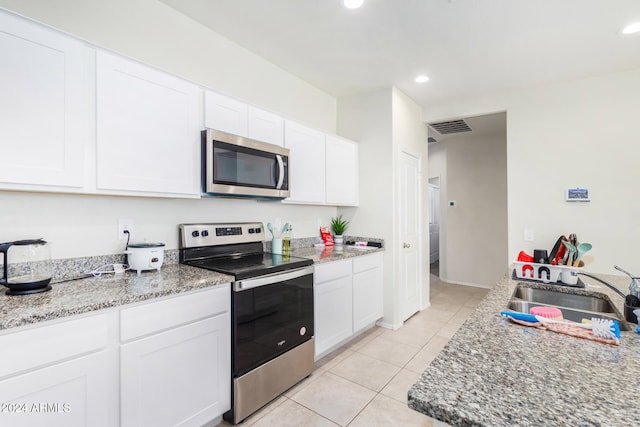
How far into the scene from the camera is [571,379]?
798 mm

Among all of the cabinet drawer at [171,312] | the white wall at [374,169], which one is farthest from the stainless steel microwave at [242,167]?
the white wall at [374,169]

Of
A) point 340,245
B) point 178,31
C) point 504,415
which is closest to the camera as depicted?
point 504,415

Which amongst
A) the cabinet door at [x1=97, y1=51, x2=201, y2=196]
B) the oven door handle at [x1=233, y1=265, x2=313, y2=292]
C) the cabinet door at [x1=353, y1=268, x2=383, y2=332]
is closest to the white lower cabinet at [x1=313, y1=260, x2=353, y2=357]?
the cabinet door at [x1=353, y1=268, x2=383, y2=332]

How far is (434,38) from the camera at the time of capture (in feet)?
8.08

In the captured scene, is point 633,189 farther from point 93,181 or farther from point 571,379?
point 93,181

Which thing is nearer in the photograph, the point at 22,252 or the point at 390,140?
the point at 22,252

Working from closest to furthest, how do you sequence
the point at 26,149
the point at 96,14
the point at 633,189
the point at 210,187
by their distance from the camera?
the point at 26,149, the point at 96,14, the point at 210,187, the point at 633,189

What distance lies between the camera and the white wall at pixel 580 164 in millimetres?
2859

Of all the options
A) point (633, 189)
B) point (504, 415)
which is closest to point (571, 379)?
point (504, 415)

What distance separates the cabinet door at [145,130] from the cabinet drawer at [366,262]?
1673 mm

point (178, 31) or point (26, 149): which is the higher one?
point (178, 31)

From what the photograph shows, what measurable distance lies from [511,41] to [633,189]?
184 centimetres

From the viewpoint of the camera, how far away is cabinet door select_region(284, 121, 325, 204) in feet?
9.11

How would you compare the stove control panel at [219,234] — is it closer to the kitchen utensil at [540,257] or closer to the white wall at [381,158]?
the white wall at [381,158]
